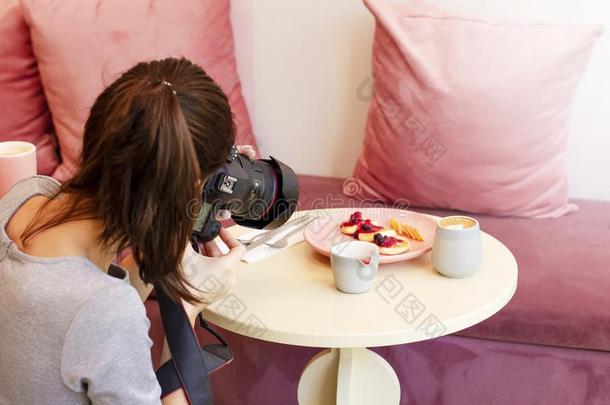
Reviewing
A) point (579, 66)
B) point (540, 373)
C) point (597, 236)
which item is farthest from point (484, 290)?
point (579, 66)

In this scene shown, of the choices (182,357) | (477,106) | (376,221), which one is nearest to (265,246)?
(376,221)

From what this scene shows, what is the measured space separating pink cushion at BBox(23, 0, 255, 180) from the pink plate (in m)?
0.72

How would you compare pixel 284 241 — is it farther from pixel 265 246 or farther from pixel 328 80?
pixel 328 80

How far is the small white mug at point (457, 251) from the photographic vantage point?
114cm

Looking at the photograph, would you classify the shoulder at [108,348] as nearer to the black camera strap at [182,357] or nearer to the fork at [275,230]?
the black camera strap at [182,357]

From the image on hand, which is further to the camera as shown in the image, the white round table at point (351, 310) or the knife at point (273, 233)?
the knife at point (273, 233)

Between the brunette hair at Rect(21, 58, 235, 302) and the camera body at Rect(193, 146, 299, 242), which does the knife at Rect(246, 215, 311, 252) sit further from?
the brunette hair at Rect(21, 58, 235, 302)

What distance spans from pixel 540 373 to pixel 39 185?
38.9 inches

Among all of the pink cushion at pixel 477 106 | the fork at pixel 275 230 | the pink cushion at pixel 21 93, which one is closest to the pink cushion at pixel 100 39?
the pink cushion at pixel 21 93

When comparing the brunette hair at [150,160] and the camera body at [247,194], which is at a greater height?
the brunette hair at [150,160]

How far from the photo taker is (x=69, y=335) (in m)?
0.84

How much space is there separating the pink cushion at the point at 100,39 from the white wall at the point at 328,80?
0.17 m

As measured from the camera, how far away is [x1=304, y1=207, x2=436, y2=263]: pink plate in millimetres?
1230

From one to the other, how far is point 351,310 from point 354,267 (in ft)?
0.21
